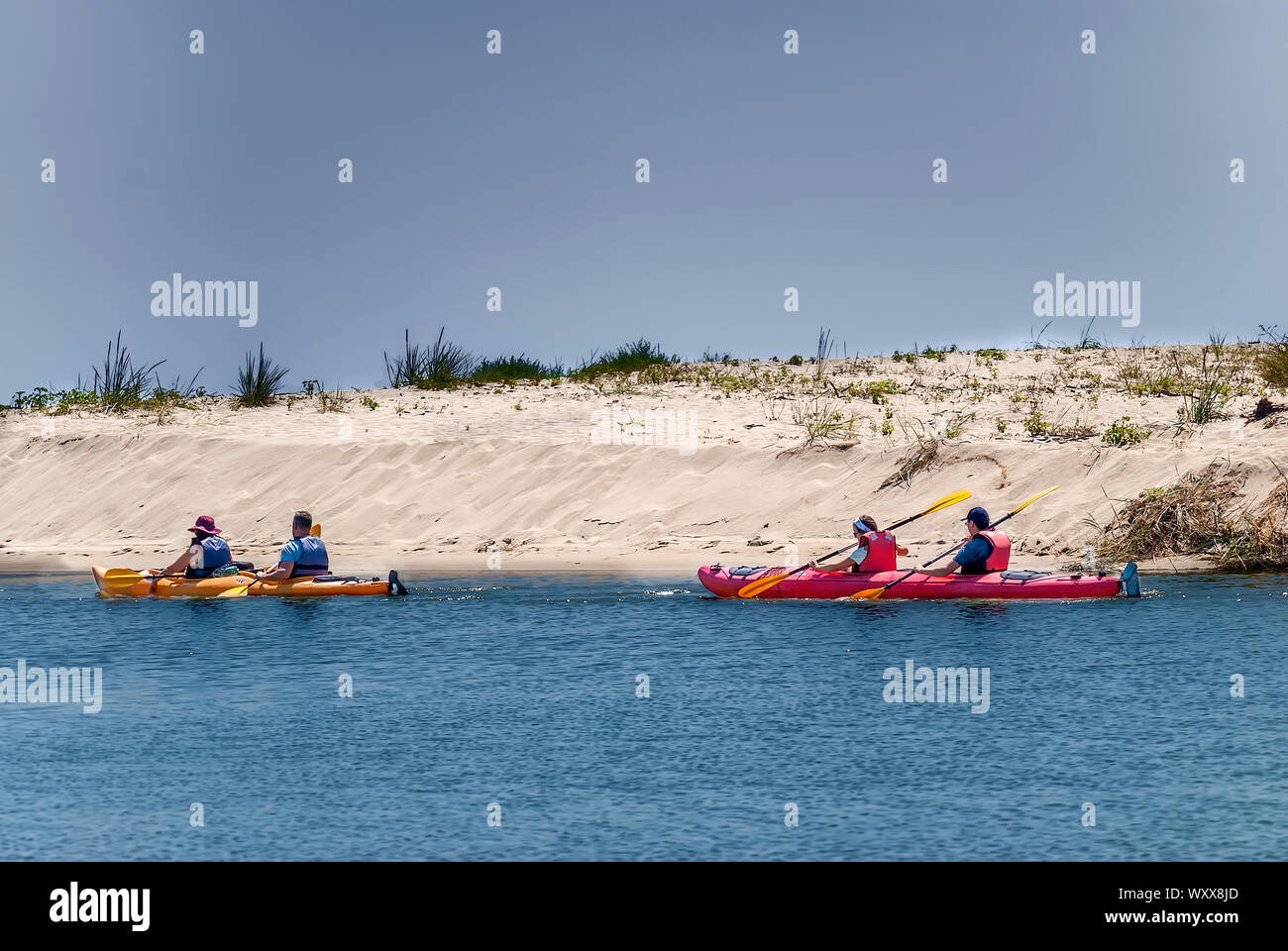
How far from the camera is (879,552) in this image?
65.4 feet

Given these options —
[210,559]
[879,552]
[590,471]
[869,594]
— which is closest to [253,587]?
[210,559]

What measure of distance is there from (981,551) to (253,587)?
33.6ft

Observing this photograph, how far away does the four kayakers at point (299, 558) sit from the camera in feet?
69.7

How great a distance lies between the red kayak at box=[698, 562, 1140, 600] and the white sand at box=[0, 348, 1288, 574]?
3.87m

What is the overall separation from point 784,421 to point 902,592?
42.5ft

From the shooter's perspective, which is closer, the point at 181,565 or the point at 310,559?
the point at 310,559

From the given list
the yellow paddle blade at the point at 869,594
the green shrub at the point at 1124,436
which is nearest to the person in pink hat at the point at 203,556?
the yellow paddle blade at the point at 869,594

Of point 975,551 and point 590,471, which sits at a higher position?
point 590,471

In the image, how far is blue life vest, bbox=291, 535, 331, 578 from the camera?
21.4 metres

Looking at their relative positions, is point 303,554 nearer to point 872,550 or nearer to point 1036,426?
point 872,550

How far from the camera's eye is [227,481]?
33.2m

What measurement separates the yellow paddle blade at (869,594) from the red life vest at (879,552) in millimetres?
294

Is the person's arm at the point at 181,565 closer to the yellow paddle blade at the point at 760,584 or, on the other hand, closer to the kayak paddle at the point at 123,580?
the kayak paddle at the point at 123,580
